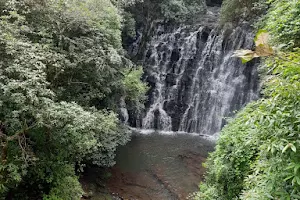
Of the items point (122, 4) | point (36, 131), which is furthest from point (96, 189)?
point (122, 4)

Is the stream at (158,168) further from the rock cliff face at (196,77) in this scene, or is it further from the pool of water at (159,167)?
the rock cliff face at (196,77)

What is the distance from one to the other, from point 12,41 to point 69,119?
2.43 m

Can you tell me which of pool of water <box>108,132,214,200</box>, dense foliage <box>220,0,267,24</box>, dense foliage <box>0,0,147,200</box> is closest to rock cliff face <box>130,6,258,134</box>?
dense foliage <box>220,0,267,24</box>

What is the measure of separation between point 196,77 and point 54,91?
1117 centimetres

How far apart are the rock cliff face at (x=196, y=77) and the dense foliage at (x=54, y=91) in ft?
22.7

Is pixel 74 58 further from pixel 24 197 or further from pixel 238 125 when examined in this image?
pixel 238 125

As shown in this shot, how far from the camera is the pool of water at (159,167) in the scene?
409 inches

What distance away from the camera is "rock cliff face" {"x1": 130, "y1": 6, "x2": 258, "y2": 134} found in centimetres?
1594

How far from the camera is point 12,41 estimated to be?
6.59 metres

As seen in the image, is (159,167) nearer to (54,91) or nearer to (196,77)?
(54,91)

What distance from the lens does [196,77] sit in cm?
1747

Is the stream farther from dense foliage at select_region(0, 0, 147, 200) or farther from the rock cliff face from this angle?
the rock cliff face

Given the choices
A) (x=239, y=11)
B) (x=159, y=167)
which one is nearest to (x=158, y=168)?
(x=159, y=167)

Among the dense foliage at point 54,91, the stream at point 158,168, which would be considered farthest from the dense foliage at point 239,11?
the dense foliage at point 54,91
